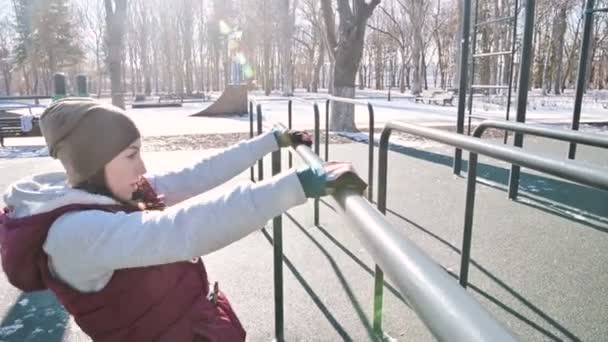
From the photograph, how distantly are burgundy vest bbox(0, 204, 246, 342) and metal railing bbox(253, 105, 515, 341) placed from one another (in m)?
0.58

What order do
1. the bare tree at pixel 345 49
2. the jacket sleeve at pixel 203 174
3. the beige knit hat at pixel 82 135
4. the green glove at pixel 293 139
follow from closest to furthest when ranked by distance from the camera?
1. the beige knit hat at pixel 82 135
2. the jacket sleeve at pixel 203 174
3. the green glove at pixel 293 139
4. the bare tree at pixel 345 49

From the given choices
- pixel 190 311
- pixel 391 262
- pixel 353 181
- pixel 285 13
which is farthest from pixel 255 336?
pixel 285 13

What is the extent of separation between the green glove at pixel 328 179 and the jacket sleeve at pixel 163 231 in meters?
0.02

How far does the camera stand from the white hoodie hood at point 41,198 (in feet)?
3.57

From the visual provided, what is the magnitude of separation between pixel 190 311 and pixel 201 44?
150 feet

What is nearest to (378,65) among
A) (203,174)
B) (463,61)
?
(463,61)

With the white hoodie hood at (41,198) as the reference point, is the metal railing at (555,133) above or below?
above

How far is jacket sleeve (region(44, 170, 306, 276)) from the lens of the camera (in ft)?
3.48

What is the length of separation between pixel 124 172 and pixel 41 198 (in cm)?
21

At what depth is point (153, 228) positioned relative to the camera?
1.08m

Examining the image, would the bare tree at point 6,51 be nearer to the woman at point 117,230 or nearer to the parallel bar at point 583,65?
the parallel bar at point 583,65

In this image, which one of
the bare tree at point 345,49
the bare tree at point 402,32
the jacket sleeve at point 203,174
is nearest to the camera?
the jacket sleeve at point 203,174

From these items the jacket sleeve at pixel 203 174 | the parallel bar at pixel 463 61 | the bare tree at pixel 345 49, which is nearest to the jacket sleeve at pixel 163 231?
the jacket sleeve at pixel 203 174

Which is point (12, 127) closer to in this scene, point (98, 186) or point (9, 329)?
point (9, 329)
